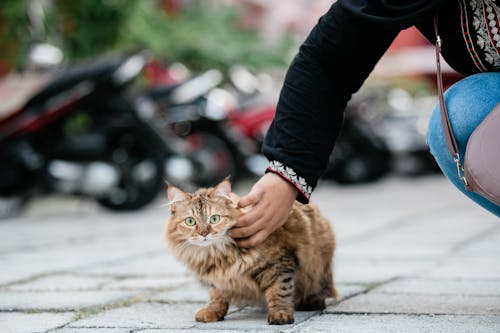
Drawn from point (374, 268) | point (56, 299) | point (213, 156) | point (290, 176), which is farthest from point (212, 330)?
point (213, 156)

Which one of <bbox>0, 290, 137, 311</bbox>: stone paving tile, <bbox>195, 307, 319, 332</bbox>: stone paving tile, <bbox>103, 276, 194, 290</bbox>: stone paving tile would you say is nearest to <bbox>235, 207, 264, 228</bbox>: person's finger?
<bbox>195, 307, 319, 332</bbox>: stone paving tile

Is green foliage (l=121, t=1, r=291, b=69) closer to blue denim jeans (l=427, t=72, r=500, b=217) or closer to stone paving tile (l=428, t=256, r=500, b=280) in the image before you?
stone paving tile (l=428, t=256, r=500, b=280)

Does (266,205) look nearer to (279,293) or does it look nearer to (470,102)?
(279,293)

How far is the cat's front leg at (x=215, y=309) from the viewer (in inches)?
121

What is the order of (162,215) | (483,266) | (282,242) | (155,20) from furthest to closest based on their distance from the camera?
1. (155,20)
2. (162,215)
3. (483,266)
4. (282,242)

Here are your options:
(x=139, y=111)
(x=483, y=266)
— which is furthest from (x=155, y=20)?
(x=483, y=266)

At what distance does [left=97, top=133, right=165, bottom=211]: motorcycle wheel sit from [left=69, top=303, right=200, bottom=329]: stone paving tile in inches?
191

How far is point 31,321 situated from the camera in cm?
317

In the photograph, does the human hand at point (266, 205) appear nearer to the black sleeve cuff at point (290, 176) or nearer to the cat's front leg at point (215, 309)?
the black sleeve cuff at point (290, 176)

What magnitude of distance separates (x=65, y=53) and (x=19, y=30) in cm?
68

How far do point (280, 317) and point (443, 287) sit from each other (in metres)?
1.14

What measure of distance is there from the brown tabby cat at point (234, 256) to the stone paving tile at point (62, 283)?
114 cm

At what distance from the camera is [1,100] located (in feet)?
27.1

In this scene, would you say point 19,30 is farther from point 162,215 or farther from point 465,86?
point 465,86
